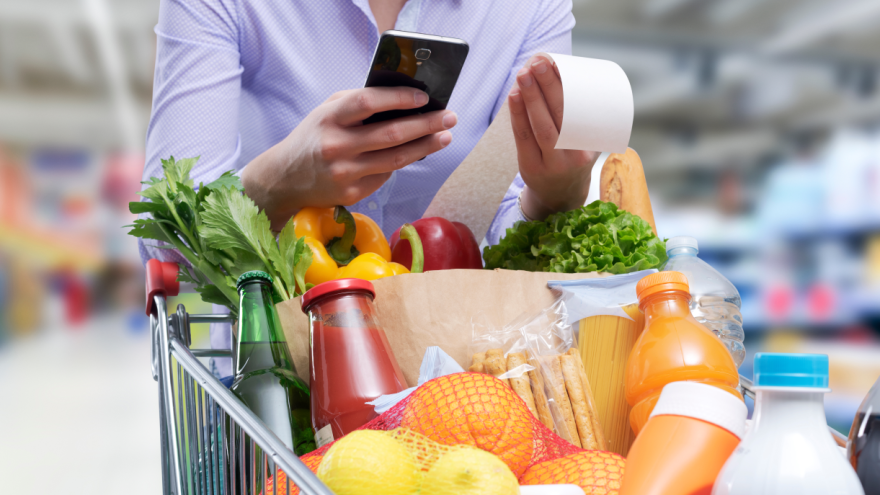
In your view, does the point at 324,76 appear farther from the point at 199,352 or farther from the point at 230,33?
the point at 199,352

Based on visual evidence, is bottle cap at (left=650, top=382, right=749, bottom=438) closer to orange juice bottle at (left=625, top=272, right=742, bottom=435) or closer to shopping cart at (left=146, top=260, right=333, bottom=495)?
orange juice bottle at (left=625, top=272, right=742, bottom=435)

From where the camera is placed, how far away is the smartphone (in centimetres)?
63

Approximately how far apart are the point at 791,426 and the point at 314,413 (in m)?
0.40

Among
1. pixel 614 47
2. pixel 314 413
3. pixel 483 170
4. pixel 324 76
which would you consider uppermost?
pixel 614 47

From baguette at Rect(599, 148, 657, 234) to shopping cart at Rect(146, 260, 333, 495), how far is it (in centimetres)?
53

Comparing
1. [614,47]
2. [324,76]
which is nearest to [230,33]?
[324,76]

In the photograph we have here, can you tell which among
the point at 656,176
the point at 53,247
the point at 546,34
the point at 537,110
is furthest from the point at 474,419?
the point at 53,247

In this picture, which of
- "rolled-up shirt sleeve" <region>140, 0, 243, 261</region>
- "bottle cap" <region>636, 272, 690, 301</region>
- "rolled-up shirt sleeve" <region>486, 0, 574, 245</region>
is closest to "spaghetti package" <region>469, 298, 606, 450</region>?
"bottle cap" <region>636, 272, 690, 301</region>

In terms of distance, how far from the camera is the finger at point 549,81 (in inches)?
28.1

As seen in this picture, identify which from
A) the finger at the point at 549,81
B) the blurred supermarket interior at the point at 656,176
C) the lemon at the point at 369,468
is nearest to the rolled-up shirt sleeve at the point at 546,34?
the finger at the point at 549,81

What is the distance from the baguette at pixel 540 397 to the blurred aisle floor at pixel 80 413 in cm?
320

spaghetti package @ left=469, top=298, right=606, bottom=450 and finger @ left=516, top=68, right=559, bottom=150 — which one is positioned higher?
finger @ left=516, top=68, right=559, bottom=150

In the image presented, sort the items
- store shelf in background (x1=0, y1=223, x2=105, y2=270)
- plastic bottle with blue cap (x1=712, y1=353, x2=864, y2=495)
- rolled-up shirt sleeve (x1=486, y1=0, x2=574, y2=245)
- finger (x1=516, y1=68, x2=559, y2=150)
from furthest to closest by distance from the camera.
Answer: store shelf in background (x1=0, y1=223, x2=105, y2=270) → rolled-up shirt sleeve (x1=486, y1=0, x2=574, y2=245) → finger (x1=516, y1=68, x2=559, y2=150) → plastic bottle with blue cap (x1=712, y1=353, x2=864, y2=495)

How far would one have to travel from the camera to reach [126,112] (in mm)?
5734
